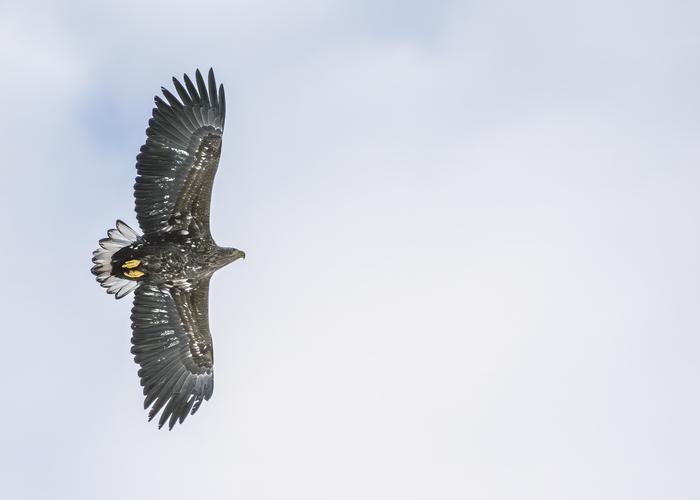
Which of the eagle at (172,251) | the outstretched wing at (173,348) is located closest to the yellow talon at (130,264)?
the eagle at (172,251)

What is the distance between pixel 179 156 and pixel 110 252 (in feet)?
6.91

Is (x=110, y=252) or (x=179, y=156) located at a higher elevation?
(x=179, y=156)

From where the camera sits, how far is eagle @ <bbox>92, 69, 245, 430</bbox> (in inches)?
816

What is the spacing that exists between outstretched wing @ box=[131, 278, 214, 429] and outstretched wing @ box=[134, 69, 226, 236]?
5.02 feet

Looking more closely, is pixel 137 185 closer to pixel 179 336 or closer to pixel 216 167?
pixel 216 167

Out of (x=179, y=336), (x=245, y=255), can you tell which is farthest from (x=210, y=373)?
(x=245, y=255)

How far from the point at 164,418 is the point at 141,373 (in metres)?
0.91

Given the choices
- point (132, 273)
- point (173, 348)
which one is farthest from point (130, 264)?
point (173, 348)

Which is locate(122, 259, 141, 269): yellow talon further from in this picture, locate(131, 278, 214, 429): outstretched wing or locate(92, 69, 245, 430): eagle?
locate(131, 278, 214, 429): outstretched wing

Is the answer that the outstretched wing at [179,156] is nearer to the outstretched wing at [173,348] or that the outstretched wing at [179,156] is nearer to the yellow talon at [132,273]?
the yellow talon at [132,273]

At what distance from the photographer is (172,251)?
68.9ft

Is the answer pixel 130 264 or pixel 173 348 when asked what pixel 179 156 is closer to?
pixel 130 264

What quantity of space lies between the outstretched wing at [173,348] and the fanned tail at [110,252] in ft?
1.76

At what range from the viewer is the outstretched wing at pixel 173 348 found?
21.6m
